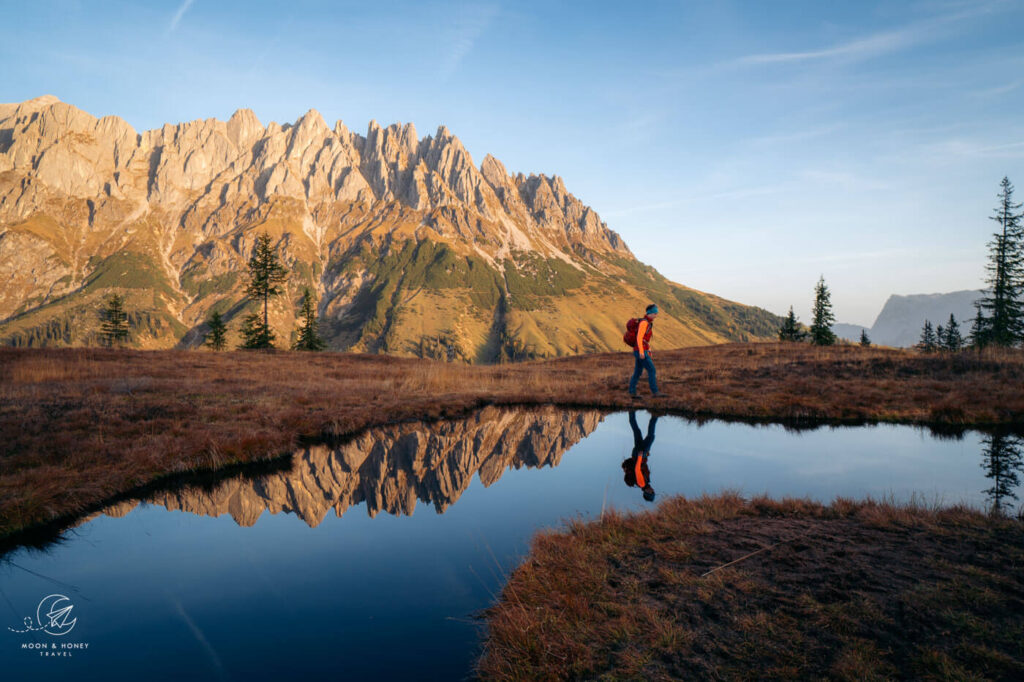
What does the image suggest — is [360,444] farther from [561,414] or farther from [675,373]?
[675,373]

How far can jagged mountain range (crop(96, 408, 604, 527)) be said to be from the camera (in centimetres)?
973

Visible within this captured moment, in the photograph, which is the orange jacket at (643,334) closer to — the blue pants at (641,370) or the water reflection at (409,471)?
the blue pants at (641,370)

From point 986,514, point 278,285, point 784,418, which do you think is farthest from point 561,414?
point 278,285

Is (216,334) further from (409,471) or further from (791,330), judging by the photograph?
(791,330)

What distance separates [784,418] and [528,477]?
12033 millimetres

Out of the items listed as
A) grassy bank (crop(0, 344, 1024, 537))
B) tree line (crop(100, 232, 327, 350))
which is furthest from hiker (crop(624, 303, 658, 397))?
tree line (crop(100, 232, 327, 350))

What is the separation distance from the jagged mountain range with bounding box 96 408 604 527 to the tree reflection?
29.0 feet

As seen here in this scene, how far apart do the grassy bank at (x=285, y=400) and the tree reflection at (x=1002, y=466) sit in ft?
10.3

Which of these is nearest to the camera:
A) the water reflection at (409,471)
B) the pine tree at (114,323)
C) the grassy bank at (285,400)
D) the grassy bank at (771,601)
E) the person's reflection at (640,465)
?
the grassy bank at (771,601)

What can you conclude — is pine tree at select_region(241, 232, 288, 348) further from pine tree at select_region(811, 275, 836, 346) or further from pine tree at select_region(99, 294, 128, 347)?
pine tree at select_region(811, 275, 836, 346)

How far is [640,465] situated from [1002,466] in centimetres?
812

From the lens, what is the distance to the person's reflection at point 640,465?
34.1 ft

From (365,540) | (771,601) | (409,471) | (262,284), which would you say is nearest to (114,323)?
(262,284)

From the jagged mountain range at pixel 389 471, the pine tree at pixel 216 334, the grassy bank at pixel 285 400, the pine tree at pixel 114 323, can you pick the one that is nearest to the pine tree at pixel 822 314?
the grassy bank at pixel 285 400
